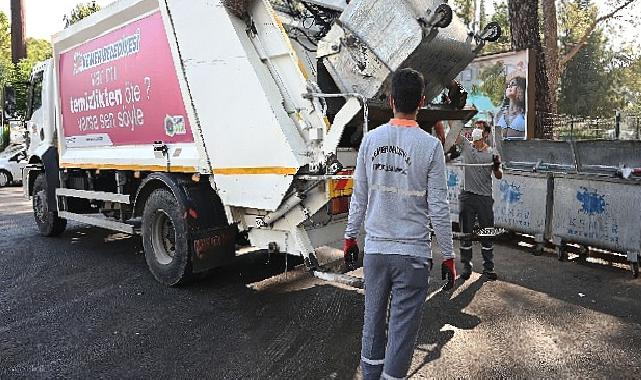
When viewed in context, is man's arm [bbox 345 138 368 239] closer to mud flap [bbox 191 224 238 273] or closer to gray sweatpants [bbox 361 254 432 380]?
gray sweatpants [bbox 361 254 432 380]

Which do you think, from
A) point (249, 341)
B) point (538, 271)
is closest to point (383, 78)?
point (249, 341)

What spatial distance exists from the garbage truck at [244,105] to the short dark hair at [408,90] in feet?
3.83

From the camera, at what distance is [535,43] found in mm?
9914

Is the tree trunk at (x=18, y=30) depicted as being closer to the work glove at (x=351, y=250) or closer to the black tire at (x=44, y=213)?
the black tire at (x=44, y=213)

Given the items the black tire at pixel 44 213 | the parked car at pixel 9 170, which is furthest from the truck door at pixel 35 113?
the parked car at pixel 9 170

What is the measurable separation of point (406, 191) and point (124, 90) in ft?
14.7

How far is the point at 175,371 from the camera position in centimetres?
356

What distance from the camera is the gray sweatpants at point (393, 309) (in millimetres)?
2688

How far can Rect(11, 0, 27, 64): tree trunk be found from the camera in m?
27.9

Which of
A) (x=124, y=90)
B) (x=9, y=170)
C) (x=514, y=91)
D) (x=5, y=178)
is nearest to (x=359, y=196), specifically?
(x=124, y=90)

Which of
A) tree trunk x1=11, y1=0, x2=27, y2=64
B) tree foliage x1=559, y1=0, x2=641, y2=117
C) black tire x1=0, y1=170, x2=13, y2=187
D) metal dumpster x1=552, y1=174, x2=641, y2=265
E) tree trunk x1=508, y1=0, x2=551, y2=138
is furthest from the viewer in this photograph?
tree foliage x1=559, y1=0, x2=641, y2=117

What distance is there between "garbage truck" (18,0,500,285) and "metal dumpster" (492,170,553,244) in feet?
9.13

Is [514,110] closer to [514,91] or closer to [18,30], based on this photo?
[514,91]

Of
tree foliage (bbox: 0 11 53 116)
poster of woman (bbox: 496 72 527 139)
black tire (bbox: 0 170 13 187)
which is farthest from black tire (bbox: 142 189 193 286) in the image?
black tire (bbox: 0 170 13 187)
